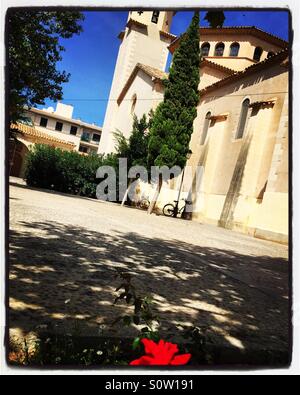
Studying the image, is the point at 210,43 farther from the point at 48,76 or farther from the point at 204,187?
the point at 48,76

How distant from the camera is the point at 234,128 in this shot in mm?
17625

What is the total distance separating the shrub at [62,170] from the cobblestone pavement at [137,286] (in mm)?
14364

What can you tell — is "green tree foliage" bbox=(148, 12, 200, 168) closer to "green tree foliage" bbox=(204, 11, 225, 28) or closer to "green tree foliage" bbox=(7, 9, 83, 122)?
"green tree foliage" bbox=(7, 9, 83, 122)

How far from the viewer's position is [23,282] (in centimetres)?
276

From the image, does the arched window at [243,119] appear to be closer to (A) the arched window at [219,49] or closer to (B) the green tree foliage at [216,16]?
(A) the arched window at [219,49]

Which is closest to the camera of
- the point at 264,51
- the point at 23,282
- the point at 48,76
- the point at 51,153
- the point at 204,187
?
the point at 23,282

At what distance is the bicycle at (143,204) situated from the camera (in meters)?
20.3

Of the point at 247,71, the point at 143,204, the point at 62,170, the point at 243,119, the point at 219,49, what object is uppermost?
the point at 219,49

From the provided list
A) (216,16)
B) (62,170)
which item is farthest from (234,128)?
(216,16)

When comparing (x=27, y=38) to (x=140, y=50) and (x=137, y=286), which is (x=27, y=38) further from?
(x=140, y=50)

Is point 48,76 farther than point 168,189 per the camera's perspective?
No

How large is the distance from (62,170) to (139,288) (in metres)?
18.5

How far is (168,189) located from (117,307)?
18.4 metres

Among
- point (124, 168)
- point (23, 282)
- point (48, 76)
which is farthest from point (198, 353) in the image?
point (124, 168)
